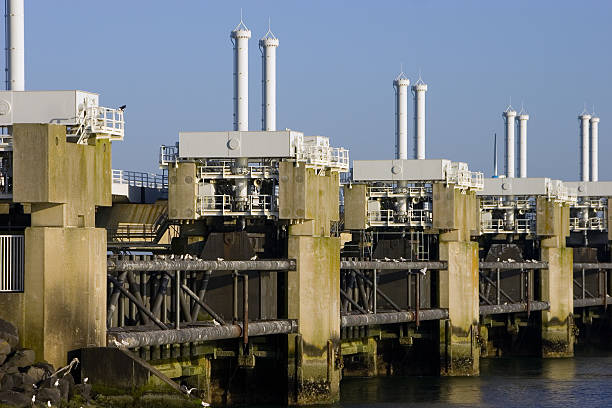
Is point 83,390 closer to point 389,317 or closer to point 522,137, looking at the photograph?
point 389,317

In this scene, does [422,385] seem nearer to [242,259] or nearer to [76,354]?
[242,259]

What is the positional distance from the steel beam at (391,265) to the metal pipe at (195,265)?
6428mm

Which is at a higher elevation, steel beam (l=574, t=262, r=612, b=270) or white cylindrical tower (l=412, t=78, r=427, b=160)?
white cylindrical tower (l=412, t=78, r=427, b=160)

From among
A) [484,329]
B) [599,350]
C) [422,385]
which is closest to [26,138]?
[422,385]

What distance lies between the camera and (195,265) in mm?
50625

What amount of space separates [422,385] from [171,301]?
2076cm

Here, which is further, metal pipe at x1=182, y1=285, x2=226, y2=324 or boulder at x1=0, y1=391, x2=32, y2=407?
metal pipe at x1=182, y1=285, x2=226, y2=324

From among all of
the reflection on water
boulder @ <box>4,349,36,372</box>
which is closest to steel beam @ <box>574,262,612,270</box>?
the reflection on water

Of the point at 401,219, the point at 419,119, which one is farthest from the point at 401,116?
the point at 401,219

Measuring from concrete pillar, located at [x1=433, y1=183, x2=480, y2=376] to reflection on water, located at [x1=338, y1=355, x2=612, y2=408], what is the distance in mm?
1165

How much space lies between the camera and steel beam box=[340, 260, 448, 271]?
63188 mm

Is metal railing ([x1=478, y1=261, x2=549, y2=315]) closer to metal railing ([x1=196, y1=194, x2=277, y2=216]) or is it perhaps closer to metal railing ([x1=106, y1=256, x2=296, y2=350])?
metal railing ([x1=196, y1=194, x2=277, y2=216])

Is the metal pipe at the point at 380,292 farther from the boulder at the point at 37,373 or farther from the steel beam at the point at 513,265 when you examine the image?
the boulder at the point at 37,373

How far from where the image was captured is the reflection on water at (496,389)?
6444 centimetres
